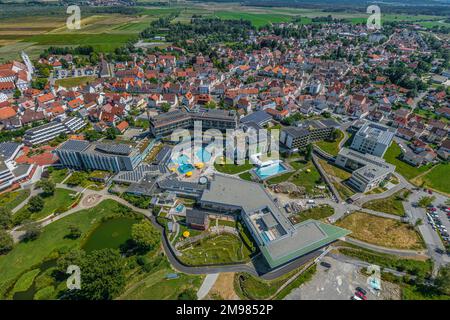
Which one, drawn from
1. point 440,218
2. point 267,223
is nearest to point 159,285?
point 267,223

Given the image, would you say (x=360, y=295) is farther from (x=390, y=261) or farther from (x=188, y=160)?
(x=188, y=160)

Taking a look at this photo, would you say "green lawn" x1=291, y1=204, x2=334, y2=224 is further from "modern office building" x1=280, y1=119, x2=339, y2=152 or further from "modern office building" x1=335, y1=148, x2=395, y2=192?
"modern office building" x1=280, y1=119, x2=339, y2=152

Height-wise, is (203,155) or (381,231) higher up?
(203,155)

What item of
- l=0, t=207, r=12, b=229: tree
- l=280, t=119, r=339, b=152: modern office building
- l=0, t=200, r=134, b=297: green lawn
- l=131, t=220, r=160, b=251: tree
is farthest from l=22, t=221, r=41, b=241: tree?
l=280, t=119, r=339, b=152: modern office building

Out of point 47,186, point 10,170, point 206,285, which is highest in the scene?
point 10,170

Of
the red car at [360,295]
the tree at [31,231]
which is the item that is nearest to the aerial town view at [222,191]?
the tree at [31,231]

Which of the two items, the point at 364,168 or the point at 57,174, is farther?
the point at 57,174

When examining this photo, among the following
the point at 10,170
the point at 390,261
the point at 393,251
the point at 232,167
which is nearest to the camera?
the point at 390,261

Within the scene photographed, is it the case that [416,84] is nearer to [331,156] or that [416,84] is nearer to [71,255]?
[331,156]
